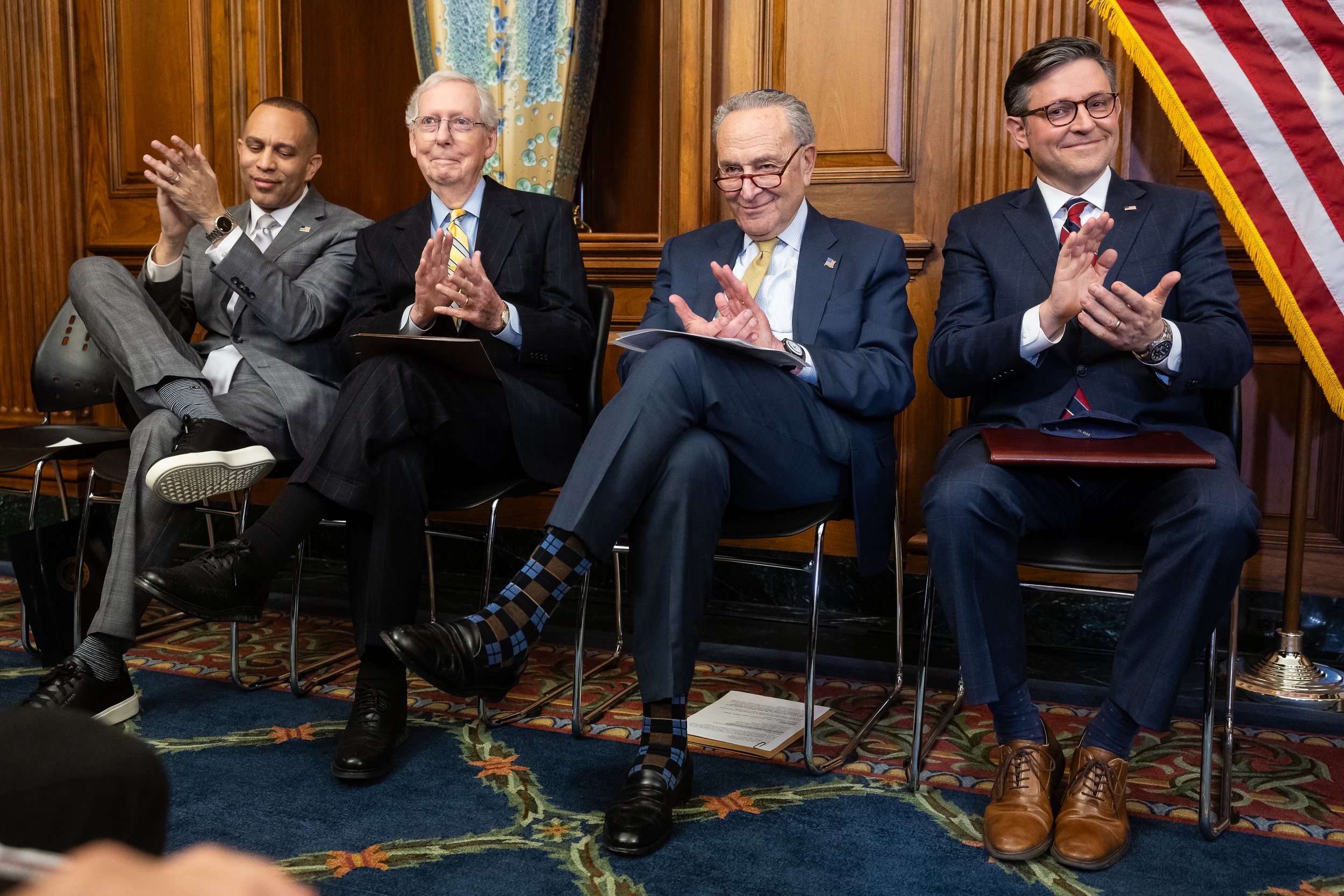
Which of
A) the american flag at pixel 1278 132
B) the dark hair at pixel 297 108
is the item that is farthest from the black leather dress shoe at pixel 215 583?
the american flag at pixel 1278 132

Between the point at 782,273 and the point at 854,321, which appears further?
the point at 782,273

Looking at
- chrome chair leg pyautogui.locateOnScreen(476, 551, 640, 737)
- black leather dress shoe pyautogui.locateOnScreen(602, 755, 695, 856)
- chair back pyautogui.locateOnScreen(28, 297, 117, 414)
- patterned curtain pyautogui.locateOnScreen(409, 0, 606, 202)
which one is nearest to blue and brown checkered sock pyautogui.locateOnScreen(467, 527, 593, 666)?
chrome chair leg pyautogui.locateOnScreen(476, 551, 640, 737)

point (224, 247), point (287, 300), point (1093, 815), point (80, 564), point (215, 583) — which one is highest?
point (224, 247)

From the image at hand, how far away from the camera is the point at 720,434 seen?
1.88 m

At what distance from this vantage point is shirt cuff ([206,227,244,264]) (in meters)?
2.46

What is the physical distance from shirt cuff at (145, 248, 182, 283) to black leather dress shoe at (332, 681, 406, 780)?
123 cm

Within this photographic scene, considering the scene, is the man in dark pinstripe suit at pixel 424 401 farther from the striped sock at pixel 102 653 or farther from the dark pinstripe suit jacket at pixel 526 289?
the striped sock at pixel 102 653

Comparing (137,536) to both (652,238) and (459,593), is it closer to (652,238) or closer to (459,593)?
(459,593)

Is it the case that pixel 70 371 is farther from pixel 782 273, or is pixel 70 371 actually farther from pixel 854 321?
pixel 854 321

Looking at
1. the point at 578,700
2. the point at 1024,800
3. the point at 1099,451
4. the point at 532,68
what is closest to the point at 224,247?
the point at 578,700

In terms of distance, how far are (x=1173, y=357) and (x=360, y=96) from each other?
124 inches

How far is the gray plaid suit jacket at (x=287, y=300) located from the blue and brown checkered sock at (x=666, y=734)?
1.12 meters

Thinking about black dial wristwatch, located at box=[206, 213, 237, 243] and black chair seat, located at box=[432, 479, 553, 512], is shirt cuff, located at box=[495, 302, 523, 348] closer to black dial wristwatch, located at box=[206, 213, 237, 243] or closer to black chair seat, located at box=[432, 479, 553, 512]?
black chair seat, located at box=[432, 479, 553, 512]

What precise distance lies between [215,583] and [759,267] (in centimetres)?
127
